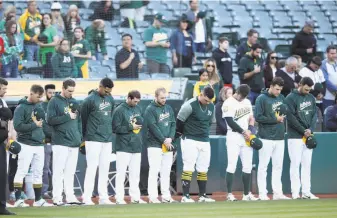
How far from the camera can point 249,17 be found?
2456 cm

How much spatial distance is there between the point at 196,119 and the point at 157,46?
3207 millimetres

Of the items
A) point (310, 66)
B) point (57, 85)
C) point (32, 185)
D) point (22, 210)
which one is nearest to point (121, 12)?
point (57, 85)

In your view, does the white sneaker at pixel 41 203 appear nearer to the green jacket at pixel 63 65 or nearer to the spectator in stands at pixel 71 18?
the green jacket at pixel 63 65

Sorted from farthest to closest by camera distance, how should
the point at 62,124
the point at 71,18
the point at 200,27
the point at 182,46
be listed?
the point at 200,27, the point at 182,46, the point at 71,18, the point at 62,124

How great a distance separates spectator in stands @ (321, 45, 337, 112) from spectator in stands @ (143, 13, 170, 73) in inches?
130

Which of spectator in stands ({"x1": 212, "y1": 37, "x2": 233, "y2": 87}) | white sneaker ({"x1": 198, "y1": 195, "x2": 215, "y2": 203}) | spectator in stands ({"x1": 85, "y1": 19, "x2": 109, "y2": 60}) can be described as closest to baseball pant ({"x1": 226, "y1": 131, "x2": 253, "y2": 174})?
white sneaker ({"x1": 198, "y1": 195, "x2": 215, "y2": 203})

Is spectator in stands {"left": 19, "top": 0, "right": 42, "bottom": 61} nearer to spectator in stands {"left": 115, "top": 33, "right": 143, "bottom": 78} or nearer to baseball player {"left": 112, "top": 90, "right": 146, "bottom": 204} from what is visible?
spectator in stands {"left": 115, "top": 33, "right": 143, "bottom": 78}

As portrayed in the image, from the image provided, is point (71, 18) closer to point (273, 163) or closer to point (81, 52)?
point (81, 52)

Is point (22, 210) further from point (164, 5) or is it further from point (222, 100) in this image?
point (164, 5)

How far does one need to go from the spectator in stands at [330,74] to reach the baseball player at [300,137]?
8.84 ft

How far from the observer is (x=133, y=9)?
20938 mm

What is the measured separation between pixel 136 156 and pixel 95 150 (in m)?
0.81

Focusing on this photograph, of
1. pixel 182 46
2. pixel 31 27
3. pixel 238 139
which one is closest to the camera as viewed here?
pixel 238 139

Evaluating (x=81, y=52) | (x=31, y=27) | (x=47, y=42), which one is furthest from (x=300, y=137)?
(x=31, y=27)
